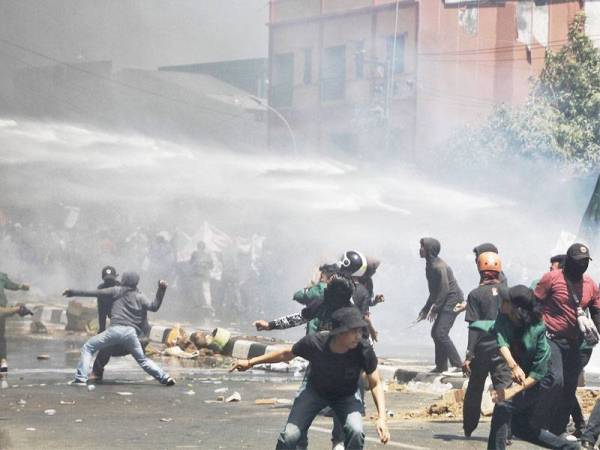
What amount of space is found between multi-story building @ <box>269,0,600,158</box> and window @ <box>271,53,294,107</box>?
1.6 inches

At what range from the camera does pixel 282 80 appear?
53719mm

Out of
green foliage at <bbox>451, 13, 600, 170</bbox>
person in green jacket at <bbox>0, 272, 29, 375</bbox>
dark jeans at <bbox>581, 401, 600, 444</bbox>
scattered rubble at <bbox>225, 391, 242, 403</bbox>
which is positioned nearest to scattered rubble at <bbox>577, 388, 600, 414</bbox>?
dark jeans at <bbox>581, 401, 600, 444</bbox>

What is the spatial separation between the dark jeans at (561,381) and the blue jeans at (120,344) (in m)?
5.63

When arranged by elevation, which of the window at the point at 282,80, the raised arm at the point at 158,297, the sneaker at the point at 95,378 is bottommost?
the sneaker at the point at 95,378

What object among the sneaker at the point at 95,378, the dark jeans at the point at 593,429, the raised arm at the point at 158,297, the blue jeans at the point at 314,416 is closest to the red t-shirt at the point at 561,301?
the dark jeans at the point at 593,429

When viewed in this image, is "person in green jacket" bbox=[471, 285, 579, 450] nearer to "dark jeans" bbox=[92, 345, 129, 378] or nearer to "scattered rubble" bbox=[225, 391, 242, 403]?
"scattered rubble" bbox=[225, 391, 242, 403]

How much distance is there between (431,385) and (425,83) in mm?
34328

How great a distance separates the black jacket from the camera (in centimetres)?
1431

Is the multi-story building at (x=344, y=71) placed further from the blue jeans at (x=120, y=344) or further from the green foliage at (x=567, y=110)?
the blue jeans at (x=120, y=344)

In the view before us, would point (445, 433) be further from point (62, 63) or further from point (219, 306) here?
point (62, 63)

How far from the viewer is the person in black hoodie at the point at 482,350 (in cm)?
967

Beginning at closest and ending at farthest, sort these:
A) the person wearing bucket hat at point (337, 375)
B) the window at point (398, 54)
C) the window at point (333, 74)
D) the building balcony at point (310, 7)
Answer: the person wearing bucket hat at point (337, 375)
the window at point (398, 54)
the building balcony at point (310, 7)
the window at point (333, 74)

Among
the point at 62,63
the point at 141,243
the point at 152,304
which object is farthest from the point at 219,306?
the point at 62,63

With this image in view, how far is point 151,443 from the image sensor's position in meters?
9.61
